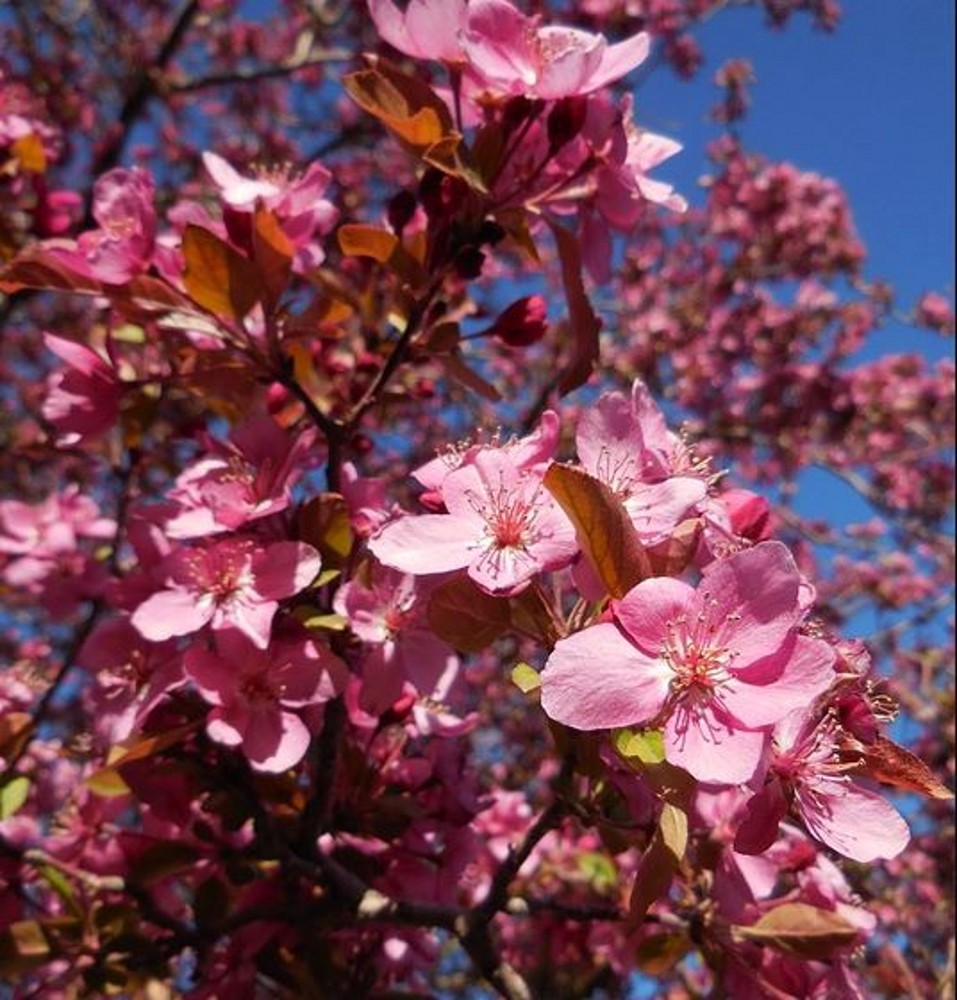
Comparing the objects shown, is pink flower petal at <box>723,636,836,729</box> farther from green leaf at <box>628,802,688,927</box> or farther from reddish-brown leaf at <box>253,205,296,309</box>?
→ reddish-brown leaf at <box>253,205,296,309</box>

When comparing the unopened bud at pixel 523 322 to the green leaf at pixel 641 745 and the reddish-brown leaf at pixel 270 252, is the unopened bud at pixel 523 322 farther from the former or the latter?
the green leaf at pixel 641 745

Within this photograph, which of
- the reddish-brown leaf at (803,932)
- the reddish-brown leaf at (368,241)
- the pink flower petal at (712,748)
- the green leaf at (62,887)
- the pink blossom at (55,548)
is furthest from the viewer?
the pink blossom at (55,548)

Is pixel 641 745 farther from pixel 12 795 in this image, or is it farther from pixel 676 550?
pixel 12 795

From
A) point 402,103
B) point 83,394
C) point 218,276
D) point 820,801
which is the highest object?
point 402,103

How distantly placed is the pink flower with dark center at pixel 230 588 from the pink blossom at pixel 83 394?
Answer: 1.11ft

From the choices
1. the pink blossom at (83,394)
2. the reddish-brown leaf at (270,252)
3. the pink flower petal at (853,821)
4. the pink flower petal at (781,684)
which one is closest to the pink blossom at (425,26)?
the reddish-brown leaf at (270,252)

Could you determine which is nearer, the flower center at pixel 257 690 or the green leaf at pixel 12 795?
the flower center at pixel 257 690

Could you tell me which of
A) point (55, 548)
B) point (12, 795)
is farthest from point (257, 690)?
point (55, 548)

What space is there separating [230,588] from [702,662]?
0.64 metres

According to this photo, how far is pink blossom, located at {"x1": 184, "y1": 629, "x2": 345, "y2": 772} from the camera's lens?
50.8 inches

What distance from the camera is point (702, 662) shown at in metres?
0.94

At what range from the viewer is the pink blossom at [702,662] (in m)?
0.90

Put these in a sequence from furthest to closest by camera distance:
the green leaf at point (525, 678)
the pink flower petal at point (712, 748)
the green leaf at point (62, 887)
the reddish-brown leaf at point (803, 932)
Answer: the green leaf at point (62, 887) → the reddish-brown leaf at point (803, 932) → the green leaf at point (525, 678) → the pink flower petal at point (712, 748)

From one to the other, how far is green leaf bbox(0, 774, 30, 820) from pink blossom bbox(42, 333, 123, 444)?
0.53 metres
